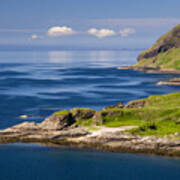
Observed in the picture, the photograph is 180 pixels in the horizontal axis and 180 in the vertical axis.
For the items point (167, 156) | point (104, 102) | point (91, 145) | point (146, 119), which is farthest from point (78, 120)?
point (104, 102)

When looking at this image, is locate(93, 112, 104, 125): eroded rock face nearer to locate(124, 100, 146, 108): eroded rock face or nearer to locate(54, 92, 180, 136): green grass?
locate(54, 92, 180, 136): green grass

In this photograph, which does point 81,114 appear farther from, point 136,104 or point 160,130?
point 160,130

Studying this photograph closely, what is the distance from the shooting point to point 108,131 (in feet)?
356

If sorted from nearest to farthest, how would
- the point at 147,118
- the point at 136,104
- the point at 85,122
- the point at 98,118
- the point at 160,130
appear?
the point at 160,130 → the point at 98,118 → the point at 85,122 → the point at 147,118 → the point at 136,104

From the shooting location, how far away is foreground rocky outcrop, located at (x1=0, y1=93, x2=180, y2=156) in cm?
10369

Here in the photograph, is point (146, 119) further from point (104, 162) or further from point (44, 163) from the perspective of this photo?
point (44, 163)

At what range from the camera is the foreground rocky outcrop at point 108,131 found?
103688 mm

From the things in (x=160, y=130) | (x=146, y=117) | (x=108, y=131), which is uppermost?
(x=146, y=117)

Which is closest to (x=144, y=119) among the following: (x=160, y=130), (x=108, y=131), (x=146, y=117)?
(x=146, y=117)

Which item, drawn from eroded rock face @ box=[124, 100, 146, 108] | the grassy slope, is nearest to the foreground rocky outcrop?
the grassy slope

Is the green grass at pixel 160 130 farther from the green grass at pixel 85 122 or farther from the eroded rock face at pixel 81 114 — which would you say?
the eroded rock face at pixel 81 114

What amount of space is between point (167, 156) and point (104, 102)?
299ft

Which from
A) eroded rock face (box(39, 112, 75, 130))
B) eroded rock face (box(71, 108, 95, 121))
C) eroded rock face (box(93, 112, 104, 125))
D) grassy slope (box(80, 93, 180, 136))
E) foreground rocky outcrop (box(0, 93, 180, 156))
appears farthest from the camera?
eroded rock face (box(71, 108, 95, 121))

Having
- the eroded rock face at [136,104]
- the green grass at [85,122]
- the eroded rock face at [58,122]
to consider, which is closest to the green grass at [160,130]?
the green grass at [85,122]
